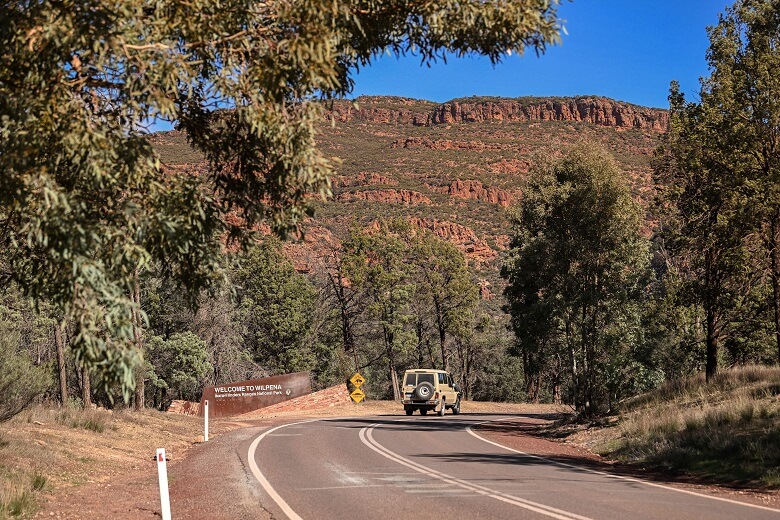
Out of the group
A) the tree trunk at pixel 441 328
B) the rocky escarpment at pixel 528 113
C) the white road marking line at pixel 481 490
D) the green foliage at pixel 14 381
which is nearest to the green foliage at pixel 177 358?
the tree trunk at pixel 441 328

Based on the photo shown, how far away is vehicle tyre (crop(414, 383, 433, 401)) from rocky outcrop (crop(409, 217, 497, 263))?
73.8 meters

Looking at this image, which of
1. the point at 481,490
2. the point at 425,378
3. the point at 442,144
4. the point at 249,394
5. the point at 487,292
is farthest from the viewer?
the point at 442,144

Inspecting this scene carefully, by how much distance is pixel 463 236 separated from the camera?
391 feet

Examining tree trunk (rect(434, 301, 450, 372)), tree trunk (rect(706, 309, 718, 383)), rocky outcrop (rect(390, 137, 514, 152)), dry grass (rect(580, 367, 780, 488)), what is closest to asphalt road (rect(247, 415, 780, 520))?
dry grass (rect(580, 367, 780, 488))

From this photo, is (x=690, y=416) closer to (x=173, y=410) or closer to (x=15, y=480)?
(x=15, y=480)

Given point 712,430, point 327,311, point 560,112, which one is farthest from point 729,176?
point 560,112

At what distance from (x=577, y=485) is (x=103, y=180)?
31.1 ft

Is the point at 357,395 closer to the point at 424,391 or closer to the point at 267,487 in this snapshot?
the point at 424,391

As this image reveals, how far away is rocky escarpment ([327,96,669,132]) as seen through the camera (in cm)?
17925

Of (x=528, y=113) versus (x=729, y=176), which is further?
(x=528, y=113)

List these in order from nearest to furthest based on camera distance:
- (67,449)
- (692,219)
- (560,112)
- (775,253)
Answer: (67,449) → (775,253) → (692,219) → (560,112)

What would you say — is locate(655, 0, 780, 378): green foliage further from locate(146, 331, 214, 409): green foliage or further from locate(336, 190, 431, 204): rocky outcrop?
locate(336, 190, 431, 204): rocky outcrop

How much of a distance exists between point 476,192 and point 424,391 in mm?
93636

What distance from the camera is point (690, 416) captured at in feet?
62.5
